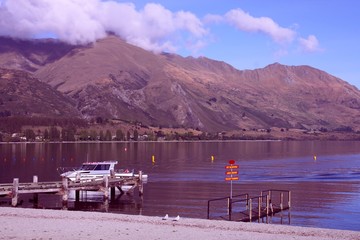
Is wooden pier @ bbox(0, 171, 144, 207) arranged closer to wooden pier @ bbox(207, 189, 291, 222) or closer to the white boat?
the white boat

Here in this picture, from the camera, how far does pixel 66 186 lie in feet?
245

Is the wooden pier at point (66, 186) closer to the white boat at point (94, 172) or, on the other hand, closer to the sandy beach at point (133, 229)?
the white boat at point (94, 172)

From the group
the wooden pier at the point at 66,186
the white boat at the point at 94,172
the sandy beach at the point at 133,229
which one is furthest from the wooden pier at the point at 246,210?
the white boat at the point at 94,172

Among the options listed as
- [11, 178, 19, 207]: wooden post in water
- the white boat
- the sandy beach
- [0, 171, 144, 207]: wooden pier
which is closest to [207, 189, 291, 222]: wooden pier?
the sandy beach

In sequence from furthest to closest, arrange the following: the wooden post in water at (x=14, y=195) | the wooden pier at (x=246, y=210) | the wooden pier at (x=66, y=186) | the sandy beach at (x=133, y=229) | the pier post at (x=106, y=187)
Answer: the pier post at (x=106, y=187)
the wooden pier at (x=66, y=186)
the wooden post in water at (x=14, y=195)
the wooden pier at (x=246, y=210)
the sandy beach at (x=133, y=229)

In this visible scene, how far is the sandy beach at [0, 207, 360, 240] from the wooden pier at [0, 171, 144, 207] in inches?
595

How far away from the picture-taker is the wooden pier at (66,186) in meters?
71.0

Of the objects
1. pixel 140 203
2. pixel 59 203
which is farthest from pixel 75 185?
pixel 140 203

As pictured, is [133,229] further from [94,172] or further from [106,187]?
[94,172]

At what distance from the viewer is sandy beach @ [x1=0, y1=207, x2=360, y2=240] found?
44.4m

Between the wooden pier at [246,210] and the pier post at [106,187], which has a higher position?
the pier post at [106,187]

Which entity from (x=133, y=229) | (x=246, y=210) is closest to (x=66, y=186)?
(x=246, y=210)

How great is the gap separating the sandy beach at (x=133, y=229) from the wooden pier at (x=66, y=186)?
15.1 m

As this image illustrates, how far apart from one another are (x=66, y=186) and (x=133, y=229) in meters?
29.3
